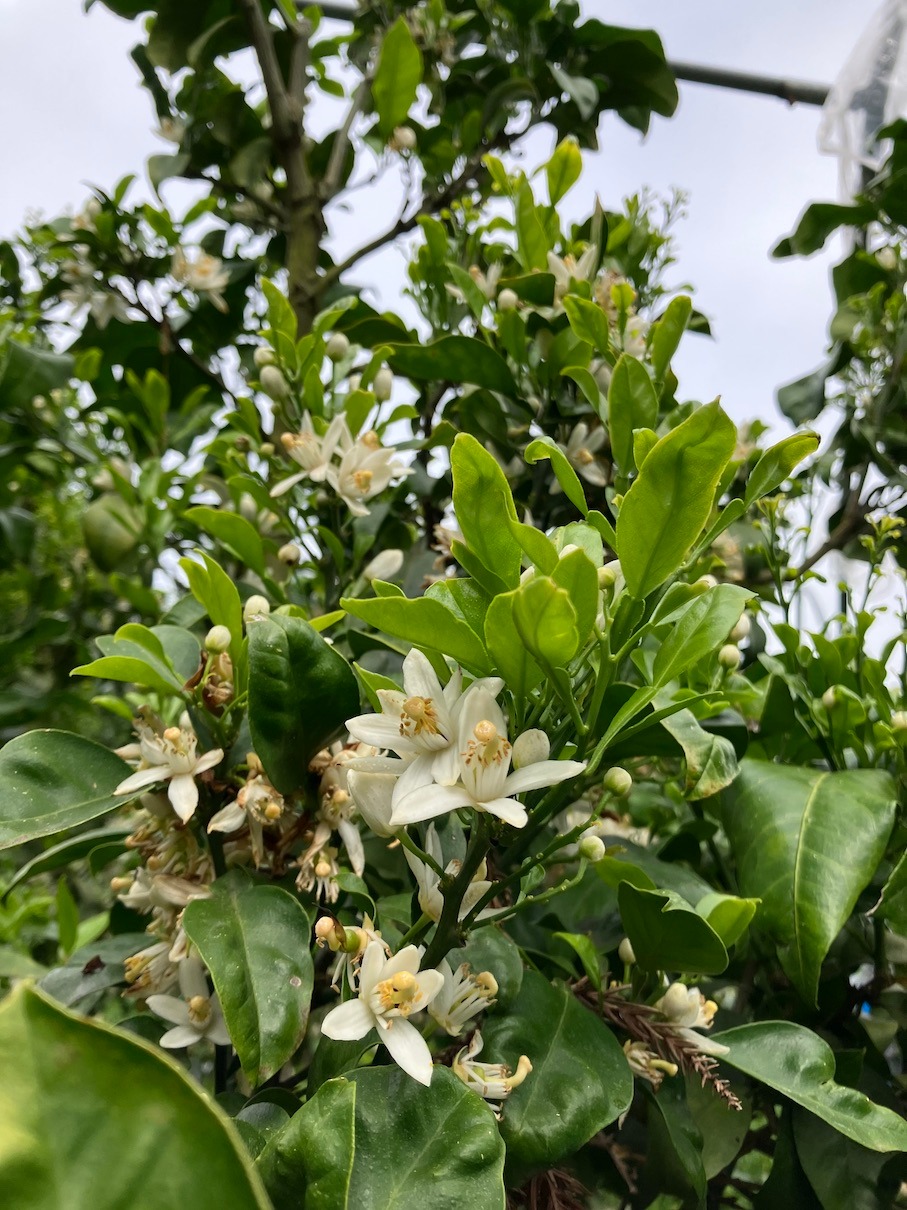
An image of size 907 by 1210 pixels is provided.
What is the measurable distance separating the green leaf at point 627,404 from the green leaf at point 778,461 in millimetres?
87

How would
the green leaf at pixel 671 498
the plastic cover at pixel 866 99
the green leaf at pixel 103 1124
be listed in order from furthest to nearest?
1. the plastic cover at pixel 866 99
2. the green leaf at pixel 671 498
3. the green leaf at pixel 103 1124

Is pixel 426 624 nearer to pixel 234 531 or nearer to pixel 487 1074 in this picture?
pixel 487 1074

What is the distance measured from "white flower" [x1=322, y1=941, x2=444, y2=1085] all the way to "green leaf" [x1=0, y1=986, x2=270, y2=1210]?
0.13 meters

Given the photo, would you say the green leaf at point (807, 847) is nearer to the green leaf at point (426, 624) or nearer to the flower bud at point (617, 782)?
the flower bud at point (617, 782)

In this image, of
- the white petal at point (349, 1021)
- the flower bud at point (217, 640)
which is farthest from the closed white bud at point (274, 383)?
the white petal at point (349, 1021)

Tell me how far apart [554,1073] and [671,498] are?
30 cm

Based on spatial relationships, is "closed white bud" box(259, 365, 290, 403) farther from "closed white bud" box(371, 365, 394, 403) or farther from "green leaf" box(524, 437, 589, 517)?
"green leaf" box(524, 437, 589, 517)

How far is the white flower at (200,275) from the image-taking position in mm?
1137

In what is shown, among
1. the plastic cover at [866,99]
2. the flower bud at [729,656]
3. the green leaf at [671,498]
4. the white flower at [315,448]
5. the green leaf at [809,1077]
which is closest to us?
the green leaf at [671,498]

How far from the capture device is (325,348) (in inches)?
31.3

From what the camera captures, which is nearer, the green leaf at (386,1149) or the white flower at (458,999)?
the green leaf at (386,1149)

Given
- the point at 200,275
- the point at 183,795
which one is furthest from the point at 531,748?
the point at 200,275

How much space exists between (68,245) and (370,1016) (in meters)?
1.13

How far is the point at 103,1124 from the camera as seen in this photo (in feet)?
0.76
